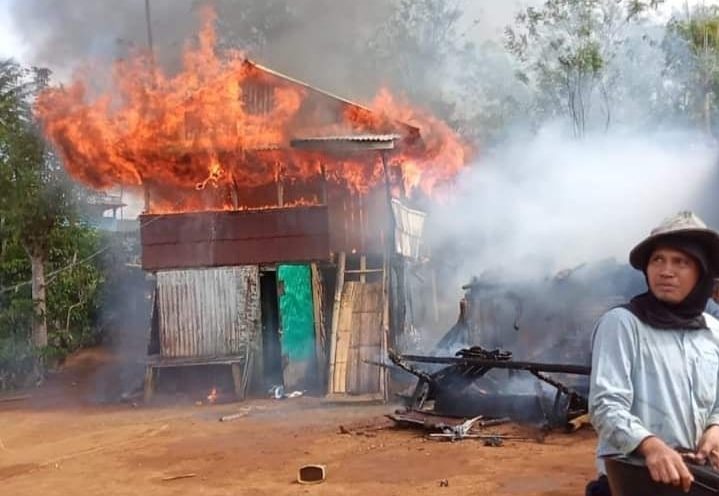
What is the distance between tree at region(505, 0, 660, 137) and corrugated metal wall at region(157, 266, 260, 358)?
14196 millimetres

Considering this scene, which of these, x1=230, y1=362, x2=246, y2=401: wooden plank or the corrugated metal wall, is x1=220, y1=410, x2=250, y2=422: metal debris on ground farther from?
the corrugated metal wall

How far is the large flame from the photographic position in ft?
50.7

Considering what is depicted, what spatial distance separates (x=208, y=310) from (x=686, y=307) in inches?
516

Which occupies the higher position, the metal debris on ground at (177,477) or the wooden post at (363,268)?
the wooden post at (363,268)

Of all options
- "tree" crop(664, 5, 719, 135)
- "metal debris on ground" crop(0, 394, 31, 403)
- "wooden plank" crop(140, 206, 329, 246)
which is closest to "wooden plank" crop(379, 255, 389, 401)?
"wooden plank" crop(140, 206, 329, 246)

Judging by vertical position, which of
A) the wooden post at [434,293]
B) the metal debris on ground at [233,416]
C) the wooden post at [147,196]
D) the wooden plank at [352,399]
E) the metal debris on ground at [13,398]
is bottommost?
the metal debris on ground at [13,398]

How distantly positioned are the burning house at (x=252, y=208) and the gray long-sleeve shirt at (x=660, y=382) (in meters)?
11.5

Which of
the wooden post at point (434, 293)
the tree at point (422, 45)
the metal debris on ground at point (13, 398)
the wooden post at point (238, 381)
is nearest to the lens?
the wooden post at point (238, 381)

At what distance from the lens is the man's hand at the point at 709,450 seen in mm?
2479

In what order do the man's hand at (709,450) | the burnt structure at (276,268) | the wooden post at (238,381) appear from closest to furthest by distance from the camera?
the man's hand at (709,450) → the wooden post at (238,381) → the burnt structure at (276,268)

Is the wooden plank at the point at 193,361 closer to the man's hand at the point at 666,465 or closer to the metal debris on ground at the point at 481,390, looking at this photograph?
the metal debris on ground at the point at 481,390

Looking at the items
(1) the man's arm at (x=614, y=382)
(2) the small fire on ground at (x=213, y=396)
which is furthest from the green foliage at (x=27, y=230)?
(1) the man's arm at (x=614, y=382)

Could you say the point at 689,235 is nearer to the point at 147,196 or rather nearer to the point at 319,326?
the point at 319,326

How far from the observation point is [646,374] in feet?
8.43
